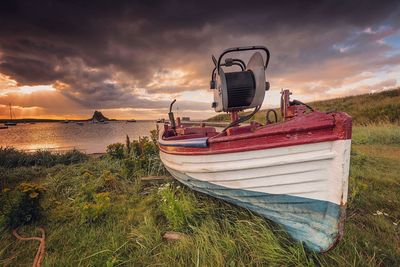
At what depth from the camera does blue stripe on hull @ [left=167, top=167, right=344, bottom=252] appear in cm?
234

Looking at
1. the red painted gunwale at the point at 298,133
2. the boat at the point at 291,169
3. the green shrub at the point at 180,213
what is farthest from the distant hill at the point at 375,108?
the red painted gunwale at the point at 298,133

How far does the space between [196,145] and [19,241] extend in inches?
A: 114

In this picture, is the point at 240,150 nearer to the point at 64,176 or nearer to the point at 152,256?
the point at 152,256

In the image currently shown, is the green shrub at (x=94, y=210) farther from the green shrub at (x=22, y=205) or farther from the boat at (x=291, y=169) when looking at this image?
the boat at (x=291, y=169)

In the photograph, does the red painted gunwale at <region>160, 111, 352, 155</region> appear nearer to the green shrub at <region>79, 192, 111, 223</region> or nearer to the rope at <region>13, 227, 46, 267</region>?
the green shrub at <region>79, 192, 111, 223</region>

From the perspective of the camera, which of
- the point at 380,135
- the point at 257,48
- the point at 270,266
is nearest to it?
the point at 270,266

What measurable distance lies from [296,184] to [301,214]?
0.38 metres

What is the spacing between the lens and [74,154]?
30.2 feet

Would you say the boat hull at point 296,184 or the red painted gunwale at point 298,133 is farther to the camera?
the boat hull at point 296,184

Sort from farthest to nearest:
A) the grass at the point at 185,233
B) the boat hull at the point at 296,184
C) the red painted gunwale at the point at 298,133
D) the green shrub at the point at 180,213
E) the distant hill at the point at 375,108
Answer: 1. the distant hill at the point at 375,108
2. the green shrub at the point at 180,213
3. the grass at the point at 185,233
4. the boat hull at the point at 296,184
5. the red painted gunwale at the point at 298,133

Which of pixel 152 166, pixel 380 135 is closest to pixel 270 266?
pixel 152 166

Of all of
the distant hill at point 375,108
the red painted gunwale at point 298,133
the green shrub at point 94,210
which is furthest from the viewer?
the distant hill at point 375,108

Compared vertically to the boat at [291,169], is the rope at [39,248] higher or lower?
lower

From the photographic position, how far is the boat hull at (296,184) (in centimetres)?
222
